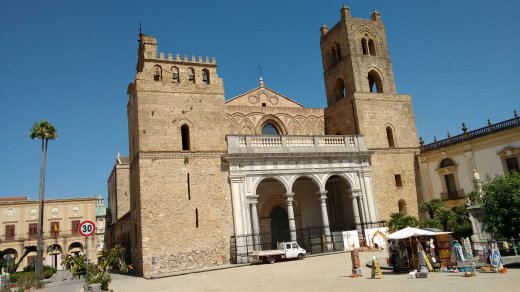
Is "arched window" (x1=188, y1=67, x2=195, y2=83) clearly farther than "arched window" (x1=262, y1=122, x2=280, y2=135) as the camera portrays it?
No

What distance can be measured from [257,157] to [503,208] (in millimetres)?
13538

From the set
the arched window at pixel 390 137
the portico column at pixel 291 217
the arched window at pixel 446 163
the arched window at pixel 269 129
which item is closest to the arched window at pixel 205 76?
the arched window at pixel 269 129

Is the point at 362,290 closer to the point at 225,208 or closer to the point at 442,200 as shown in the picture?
the point at 225,208

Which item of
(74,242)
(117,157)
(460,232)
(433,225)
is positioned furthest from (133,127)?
(74,242)

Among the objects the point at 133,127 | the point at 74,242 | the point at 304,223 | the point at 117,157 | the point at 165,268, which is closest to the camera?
the point at 165,268

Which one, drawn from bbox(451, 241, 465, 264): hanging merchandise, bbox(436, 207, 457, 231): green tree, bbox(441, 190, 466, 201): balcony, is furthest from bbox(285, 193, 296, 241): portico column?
bbox(441, 190, 466, 201): balcony

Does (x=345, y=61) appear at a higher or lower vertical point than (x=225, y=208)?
higher

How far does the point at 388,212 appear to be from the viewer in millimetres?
28422

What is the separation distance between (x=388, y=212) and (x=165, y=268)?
1511 centimetres

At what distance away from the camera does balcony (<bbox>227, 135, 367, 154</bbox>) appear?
25625 millimetres

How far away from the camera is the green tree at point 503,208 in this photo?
1595cm

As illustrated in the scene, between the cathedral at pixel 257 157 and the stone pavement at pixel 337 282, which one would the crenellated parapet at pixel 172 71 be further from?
the stone pavement at pixel 337 282

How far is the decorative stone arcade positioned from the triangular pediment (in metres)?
6.14

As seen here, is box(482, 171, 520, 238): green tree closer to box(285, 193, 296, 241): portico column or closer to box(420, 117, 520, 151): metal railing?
box(420, 117, 520, 151): metal railing
